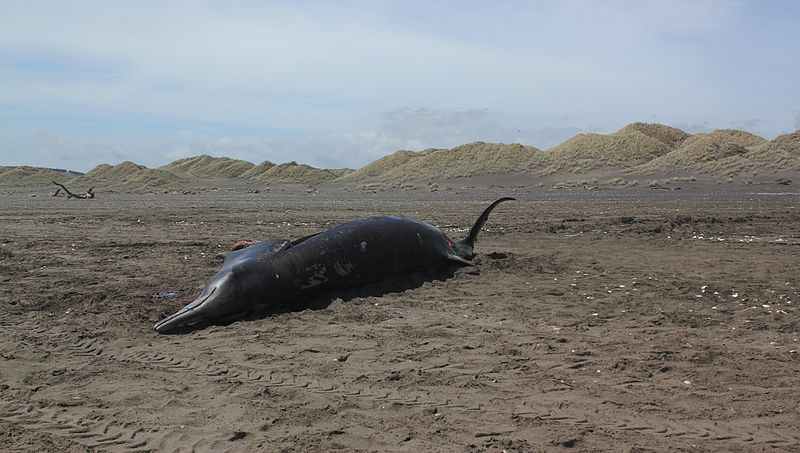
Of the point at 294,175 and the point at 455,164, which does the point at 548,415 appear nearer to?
the point at 455,164

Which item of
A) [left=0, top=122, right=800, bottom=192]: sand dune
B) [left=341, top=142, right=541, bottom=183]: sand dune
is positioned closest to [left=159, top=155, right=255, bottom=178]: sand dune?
[left=0, top=122, right=800, bottom=192]: sand dune

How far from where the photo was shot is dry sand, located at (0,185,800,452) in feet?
15.4

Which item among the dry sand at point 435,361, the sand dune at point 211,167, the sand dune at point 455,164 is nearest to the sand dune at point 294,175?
the sand dune at point 455,164

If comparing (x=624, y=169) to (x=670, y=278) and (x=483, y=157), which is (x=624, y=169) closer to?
(x=483, y=157)

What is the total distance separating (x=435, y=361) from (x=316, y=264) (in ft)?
10.3

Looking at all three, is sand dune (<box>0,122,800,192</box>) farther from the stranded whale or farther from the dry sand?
the stranded whale

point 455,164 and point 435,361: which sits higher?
point 455,164

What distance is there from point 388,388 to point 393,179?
56.9 meters

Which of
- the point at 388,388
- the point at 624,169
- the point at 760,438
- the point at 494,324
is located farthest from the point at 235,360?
the point at 624,169

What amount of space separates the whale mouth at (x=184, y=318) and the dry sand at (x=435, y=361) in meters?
0.19

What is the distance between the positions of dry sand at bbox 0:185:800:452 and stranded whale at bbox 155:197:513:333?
29 cm

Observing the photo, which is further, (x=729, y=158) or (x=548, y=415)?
(x=729, y=158)

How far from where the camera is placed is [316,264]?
8969mm

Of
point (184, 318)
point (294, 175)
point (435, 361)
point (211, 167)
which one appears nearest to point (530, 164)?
point (294, 175)
